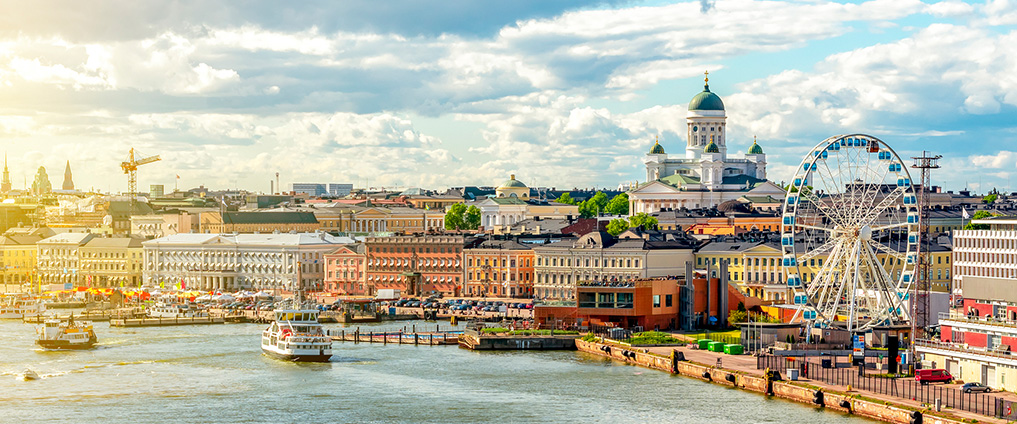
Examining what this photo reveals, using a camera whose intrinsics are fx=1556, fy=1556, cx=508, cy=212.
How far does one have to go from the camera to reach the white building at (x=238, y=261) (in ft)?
370

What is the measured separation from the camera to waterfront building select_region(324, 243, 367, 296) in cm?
10825

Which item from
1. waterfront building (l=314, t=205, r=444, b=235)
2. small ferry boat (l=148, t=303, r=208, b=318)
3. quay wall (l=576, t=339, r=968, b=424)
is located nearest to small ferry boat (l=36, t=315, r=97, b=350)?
small ferry boat (l=148, t=303, r=208, b=318)

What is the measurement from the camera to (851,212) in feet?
208

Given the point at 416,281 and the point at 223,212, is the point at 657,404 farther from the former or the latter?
the point at 223,212

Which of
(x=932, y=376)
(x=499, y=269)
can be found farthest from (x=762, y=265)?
(x=932, y=376)

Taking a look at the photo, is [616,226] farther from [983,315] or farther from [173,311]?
[983,315]

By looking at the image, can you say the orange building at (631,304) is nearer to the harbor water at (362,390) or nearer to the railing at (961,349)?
the harbor water at (362,390)

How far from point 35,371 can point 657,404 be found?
2494 centimetres

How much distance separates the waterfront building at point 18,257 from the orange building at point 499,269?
4782 cm

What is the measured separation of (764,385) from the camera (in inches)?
2051

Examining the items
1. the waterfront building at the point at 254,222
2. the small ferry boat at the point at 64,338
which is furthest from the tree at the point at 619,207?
the small ferry boat at the point at 64,338

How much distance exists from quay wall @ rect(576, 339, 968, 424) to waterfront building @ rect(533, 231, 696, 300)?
23.7 meters

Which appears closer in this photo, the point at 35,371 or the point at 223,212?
the point at 35,371

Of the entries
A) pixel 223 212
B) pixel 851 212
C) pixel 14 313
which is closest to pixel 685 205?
pixel 223 212
